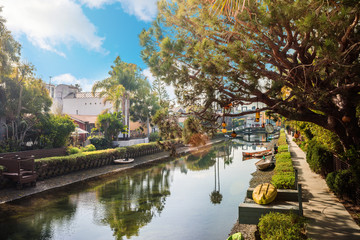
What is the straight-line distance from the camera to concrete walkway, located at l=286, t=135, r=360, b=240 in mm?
6106

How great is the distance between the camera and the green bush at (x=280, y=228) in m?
5.22

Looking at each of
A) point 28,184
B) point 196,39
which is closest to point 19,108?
point 28,184

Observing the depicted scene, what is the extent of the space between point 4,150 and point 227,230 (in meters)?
18.0

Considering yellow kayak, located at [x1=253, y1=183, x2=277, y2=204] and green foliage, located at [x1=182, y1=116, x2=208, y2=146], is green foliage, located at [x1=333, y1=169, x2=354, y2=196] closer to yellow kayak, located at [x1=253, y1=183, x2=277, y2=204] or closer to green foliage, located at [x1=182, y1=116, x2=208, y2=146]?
yellow kayak, located at [x1=253, y1=183, x2=277, y2=204]

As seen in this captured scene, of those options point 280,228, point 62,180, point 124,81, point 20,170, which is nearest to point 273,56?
point 280,228

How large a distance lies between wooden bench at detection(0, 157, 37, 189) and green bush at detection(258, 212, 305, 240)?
13.8 meters

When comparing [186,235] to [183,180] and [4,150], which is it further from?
→ [4,150]

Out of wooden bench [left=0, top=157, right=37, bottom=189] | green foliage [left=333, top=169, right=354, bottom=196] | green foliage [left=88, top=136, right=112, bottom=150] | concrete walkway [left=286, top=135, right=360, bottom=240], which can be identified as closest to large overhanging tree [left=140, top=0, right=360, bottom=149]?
green foliage [left=333, top=169, right=354, bottom=196]

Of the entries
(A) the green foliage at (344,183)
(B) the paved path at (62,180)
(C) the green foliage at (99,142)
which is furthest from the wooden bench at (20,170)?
(A) the green foliage at (344,183)

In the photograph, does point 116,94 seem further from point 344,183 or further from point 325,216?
point 325,216

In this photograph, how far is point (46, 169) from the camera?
1739cm

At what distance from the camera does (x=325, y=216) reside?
24.1ft

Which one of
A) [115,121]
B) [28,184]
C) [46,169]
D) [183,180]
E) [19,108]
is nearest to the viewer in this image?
[28,184]

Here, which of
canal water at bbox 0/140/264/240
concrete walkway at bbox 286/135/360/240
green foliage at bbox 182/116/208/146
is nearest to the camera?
concrete walkway at bbox 286/135/360/240
